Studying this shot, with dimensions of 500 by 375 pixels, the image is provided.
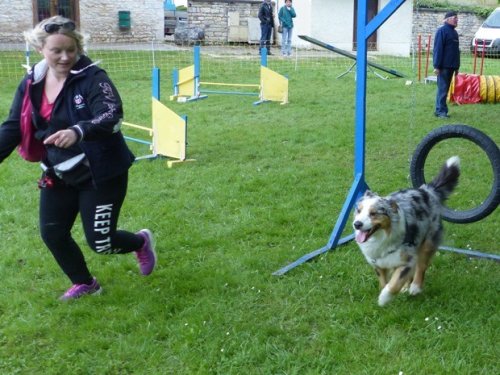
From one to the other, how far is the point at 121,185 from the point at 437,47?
8.78 metres

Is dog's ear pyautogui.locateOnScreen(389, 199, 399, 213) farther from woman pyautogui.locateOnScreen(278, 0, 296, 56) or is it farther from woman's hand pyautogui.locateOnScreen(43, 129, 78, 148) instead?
woman pyautogui.locateOnScreen(278, 0, 296, 56)

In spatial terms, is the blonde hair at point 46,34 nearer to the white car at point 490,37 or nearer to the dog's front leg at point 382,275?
the dog's front leg at point 382,275

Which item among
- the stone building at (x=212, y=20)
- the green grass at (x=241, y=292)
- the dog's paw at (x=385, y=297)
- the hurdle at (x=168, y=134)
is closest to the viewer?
the green grass at (x=241, y=292)

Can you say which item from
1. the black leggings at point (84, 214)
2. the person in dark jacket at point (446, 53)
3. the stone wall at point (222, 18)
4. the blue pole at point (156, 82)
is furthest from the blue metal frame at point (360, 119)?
the stone wall at point (222, 18)

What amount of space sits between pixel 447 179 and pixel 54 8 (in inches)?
947

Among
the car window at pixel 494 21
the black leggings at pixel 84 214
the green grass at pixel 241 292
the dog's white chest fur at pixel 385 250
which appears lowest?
the green grass at pixel 241 292

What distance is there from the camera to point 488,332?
3699mm

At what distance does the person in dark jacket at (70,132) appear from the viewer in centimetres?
359

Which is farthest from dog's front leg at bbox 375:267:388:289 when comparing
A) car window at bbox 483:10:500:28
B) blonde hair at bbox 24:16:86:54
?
car window at bbox 483:10:500:28

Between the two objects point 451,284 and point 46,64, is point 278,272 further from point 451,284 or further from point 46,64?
point 46,64

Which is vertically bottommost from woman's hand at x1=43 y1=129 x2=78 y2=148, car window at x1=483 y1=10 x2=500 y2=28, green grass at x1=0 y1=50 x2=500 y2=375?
green grass at x1=0 y1=50 x2=500 y2=375

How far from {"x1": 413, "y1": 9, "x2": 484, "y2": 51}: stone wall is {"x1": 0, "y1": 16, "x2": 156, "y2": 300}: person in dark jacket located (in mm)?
24962

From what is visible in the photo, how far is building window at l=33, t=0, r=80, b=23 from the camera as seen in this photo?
2514cm

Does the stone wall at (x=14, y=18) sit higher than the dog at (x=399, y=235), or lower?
higher
